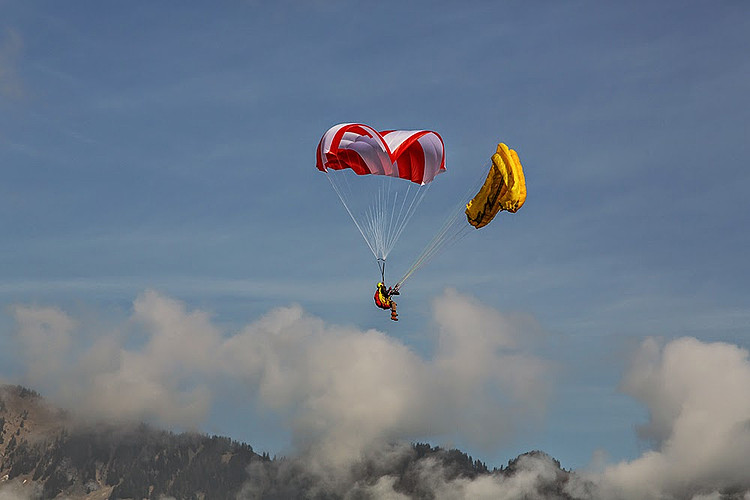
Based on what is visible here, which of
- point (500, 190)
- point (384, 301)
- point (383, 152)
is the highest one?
point (383, 152)

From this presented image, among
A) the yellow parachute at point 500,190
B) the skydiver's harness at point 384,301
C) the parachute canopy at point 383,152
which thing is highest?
the parachute canopy at point 383,152

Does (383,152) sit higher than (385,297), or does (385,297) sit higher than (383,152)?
(383,152)

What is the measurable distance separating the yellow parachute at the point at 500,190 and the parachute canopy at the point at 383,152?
4.71 metres

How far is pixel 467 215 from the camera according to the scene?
59000 millimetres

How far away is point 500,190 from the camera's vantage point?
54.7 m

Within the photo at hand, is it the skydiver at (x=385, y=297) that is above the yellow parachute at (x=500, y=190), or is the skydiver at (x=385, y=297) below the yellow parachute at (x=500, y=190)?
below

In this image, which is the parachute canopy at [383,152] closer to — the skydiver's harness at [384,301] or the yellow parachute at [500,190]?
the yellow parachute at [500,190]

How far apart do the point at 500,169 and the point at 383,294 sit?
1048cm

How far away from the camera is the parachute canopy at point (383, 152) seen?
59094mm

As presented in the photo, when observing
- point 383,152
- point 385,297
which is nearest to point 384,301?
point 385,297

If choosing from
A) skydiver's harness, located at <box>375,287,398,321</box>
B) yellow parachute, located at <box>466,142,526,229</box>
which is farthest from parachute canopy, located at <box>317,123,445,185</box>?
skydiver's harness, located at <box>375,287,398,321</box>

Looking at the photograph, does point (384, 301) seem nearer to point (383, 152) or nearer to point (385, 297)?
point (385, 297)

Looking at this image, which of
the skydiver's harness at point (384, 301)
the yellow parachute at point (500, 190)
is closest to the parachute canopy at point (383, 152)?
the yellow parachute at point (500, 190)

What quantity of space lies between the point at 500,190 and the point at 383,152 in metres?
8.11
